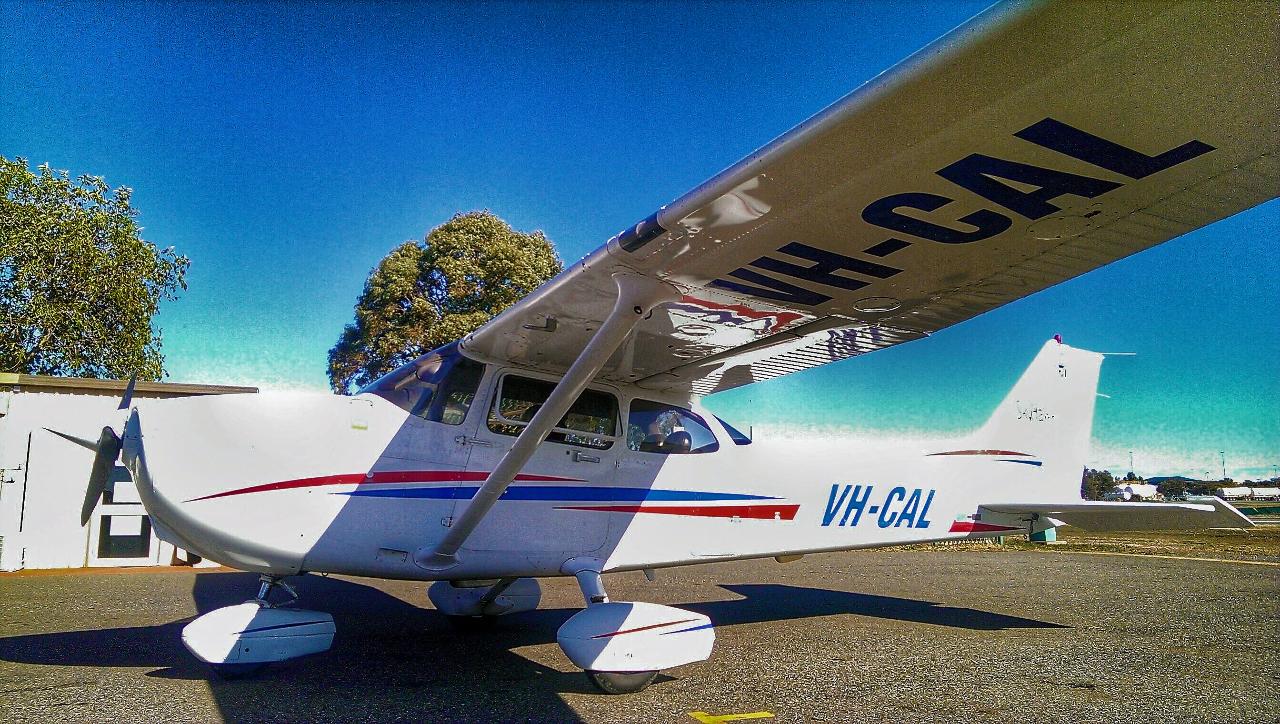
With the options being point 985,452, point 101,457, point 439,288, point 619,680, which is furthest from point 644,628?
point 439,288

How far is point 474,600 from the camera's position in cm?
616

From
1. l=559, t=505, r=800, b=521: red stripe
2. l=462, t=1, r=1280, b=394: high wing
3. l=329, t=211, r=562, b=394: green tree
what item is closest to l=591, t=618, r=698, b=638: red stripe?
l=559, t=505, r=800, b=521: red stripe

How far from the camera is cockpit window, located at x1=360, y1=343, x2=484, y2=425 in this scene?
477 cm

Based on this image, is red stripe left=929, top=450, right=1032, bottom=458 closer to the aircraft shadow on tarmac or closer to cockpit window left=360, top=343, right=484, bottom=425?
the aircraft shadow on tarmac

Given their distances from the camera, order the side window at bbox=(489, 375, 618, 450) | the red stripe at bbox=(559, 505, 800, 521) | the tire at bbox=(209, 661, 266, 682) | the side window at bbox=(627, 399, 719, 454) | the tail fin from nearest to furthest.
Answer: the tire at bbox=(209, 661, 266, 682), the side window at bbox=(489, 375, 618, 450), the red stripe at bbox=(559, 505, 800, 521), the side window at bbox=(627, 399, 719, 454), the tail fin

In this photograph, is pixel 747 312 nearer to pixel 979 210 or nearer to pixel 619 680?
pixel 979 210

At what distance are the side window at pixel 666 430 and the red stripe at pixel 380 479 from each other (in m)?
0.79

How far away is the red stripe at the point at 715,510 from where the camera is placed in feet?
17.3

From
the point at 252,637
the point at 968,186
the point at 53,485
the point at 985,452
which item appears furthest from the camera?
the point at 53,485

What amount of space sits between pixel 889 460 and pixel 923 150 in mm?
4691

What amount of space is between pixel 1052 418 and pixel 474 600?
643 centimetres

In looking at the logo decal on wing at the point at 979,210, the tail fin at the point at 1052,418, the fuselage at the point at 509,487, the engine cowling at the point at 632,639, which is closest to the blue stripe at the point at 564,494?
the fuselage at the point at 509,487

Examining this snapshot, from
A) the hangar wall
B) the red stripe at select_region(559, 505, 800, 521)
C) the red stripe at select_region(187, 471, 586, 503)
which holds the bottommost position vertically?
the hangar wall

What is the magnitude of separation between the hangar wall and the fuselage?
8.46 m
